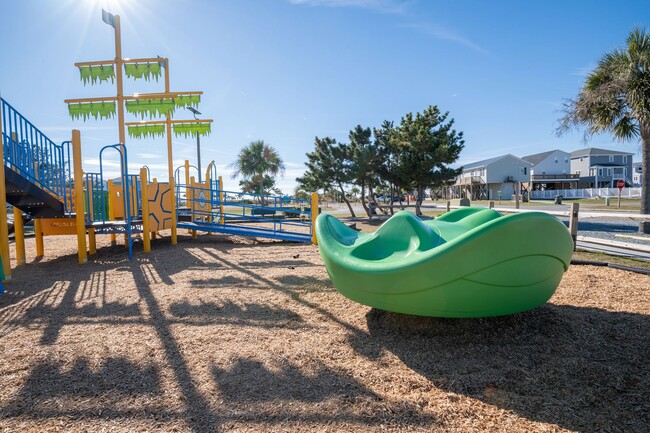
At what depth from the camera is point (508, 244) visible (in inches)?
108

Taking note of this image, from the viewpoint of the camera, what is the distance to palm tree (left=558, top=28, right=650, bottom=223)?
35.3ft

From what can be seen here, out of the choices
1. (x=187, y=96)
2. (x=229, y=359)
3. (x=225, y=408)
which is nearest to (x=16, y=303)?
(x=229, y=359)

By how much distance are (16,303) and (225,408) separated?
434cm

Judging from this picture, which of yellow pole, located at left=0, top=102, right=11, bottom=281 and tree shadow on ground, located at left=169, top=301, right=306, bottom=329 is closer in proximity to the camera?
tree shadow on ground, located at left=169, top=301, right=306, bottom=329

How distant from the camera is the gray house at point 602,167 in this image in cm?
5050

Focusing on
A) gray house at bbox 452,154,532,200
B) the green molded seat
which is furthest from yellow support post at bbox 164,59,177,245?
gray house at bbox 452,154,532,200

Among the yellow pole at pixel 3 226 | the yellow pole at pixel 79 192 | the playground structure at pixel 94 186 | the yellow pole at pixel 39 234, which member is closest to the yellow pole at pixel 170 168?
the playground structure at pixel 94 186

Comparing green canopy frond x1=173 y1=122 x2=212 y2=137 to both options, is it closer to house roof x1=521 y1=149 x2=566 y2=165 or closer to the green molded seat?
the green molded seat

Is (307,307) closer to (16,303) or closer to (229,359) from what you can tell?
(229,359)

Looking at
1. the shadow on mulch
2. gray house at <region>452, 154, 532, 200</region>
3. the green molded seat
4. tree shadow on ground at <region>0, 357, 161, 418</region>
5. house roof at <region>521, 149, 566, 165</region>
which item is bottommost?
the shadow on mulch

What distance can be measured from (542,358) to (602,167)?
6122 centimetres

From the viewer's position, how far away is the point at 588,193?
1620 inches

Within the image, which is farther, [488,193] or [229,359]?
[488,193]

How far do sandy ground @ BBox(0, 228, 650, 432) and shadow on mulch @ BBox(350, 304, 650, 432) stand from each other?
12mm
